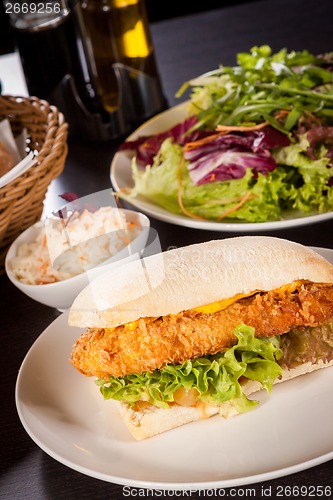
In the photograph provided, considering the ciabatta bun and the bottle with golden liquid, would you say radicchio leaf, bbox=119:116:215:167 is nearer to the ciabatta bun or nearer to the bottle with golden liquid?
the bottle with golden liquid

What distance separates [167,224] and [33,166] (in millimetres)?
440

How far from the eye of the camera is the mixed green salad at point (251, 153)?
214 cm

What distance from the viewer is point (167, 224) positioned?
2.23 metres

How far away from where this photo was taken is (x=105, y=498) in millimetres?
1301

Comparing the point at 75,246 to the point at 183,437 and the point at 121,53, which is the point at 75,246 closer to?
the point at 183,437

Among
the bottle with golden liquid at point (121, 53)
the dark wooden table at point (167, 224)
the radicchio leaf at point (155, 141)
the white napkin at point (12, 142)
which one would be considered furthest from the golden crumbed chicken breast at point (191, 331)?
the bottle with golden liquid at point (121, 53)

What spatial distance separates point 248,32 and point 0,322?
2342 millimetres

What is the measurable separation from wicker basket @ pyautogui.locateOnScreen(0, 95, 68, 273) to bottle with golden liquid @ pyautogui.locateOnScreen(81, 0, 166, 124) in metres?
0.42

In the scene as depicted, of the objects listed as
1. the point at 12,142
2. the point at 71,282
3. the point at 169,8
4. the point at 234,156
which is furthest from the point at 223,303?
the point at 169,8

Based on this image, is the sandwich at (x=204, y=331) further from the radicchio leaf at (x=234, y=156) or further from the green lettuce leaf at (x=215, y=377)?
the radicchio leaf at (x=234, y=156)

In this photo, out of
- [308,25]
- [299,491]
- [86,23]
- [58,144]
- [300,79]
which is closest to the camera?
[299,491]

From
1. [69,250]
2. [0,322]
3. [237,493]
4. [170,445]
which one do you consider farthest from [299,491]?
[0,322]

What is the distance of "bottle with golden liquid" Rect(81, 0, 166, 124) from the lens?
108 inches

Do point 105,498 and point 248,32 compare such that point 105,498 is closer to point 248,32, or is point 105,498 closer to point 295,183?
point 295,183
